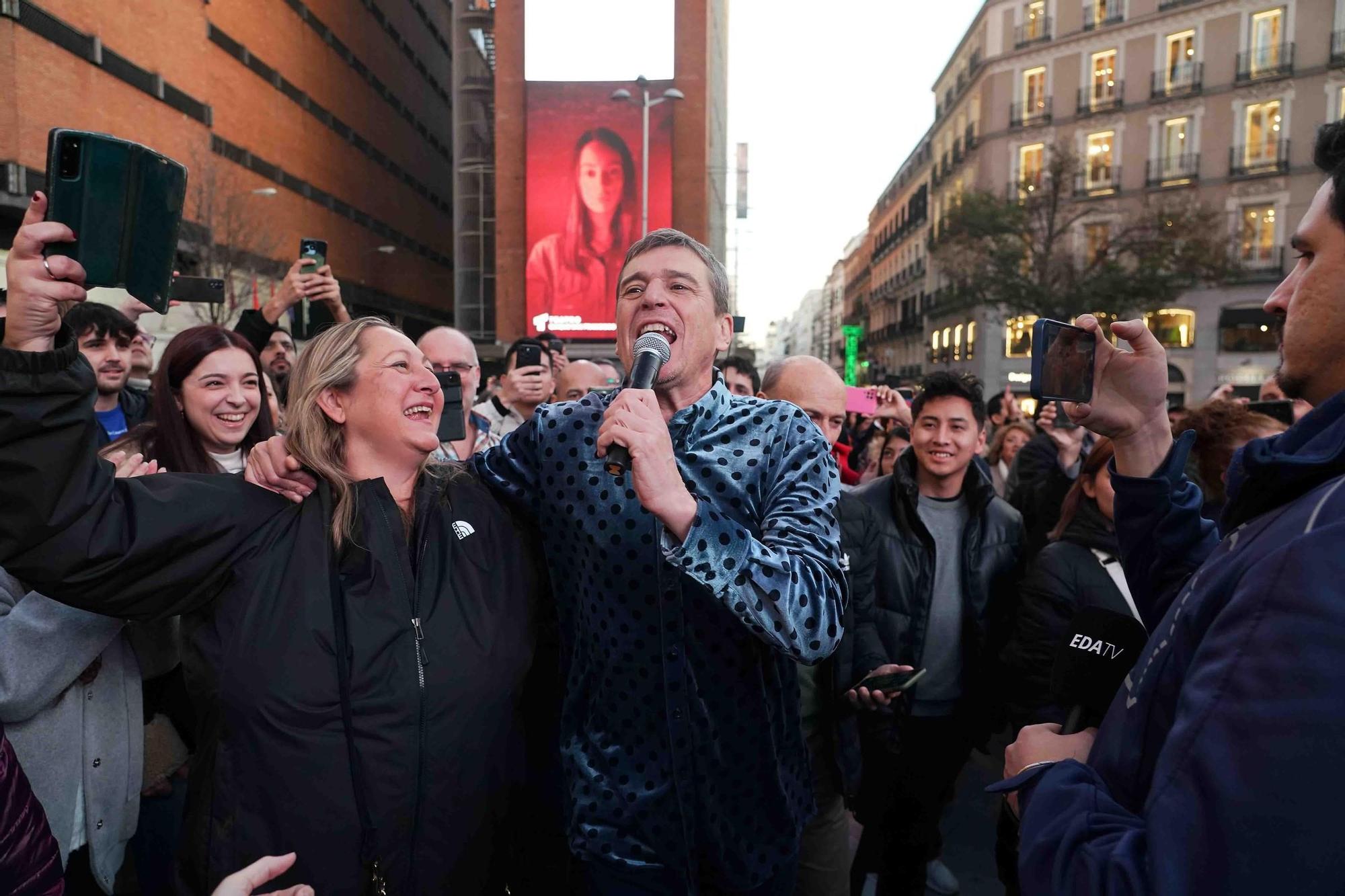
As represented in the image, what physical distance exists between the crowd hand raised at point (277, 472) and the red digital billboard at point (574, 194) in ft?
102

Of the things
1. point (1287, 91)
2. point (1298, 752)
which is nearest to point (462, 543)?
point (1298, 752)

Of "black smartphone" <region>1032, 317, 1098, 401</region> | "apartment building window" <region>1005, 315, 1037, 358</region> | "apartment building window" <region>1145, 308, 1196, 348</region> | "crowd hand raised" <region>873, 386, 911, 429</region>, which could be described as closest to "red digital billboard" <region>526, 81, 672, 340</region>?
"apartment building window" <region>1005, 315, 1037, 358</region>

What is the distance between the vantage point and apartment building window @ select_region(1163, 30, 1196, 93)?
3262 cm

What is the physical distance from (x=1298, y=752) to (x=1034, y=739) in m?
0.56

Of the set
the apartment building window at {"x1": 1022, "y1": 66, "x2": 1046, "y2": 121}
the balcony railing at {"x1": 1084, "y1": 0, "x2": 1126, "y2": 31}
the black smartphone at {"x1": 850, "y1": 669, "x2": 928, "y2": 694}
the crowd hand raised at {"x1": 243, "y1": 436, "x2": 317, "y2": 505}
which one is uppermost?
the balcony railing at {"x1": 1084, "y1": 0, "x2": 1126, "y2": 31}

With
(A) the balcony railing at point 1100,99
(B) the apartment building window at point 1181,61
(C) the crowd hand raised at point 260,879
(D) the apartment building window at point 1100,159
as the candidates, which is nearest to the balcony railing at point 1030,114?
(A) the balcony railing at point 1100,99

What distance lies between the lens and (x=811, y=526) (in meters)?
1.84

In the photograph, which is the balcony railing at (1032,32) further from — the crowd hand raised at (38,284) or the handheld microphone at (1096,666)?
the crowd hand raised at (38,284)

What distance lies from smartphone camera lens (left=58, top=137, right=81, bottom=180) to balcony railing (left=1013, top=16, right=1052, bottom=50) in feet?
141

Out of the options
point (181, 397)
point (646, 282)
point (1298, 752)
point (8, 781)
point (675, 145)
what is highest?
point (675, 145)

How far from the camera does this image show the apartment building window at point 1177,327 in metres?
32.2

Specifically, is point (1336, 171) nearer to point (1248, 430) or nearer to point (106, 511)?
point (106, 511)

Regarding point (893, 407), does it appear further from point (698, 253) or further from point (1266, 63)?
point (1266, 63)

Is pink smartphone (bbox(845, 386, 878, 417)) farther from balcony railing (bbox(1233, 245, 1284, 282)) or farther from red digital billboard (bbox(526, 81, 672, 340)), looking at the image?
balcony railing (bbox(1233, 245, 1284, 282))
